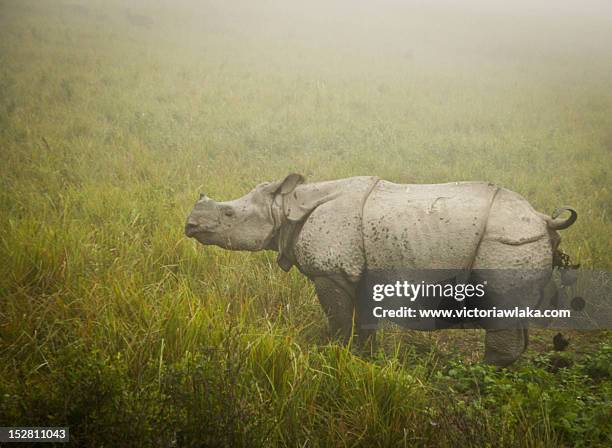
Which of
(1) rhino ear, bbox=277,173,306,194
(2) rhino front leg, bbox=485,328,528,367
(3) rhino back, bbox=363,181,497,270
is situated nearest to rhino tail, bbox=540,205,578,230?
(3) rhino back, bbox=363,181,497,270

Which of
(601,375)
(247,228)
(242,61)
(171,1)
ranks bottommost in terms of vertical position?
(601,375)

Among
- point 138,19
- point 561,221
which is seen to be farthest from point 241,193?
point 138,19

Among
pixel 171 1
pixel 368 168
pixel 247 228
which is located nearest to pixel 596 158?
pixel 368 168

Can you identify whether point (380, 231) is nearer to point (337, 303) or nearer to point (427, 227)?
point (427, 227)

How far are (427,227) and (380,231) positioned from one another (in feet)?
1.00

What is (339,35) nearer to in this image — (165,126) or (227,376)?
(165,126)

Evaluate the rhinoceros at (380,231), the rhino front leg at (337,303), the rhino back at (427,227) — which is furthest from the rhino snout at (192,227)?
the rhino back at (427,227)

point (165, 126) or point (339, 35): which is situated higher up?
point (339, 35)

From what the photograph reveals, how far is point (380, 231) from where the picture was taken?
3496 millimetres

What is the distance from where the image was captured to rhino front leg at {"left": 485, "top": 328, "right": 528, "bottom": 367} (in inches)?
139

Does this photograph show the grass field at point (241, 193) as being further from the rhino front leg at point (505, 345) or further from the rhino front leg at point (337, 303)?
the rhino front leg at point (337, 303)

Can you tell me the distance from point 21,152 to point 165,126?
8.40ft

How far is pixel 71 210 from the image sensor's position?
5551mm

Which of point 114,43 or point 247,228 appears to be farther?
point 114,43
